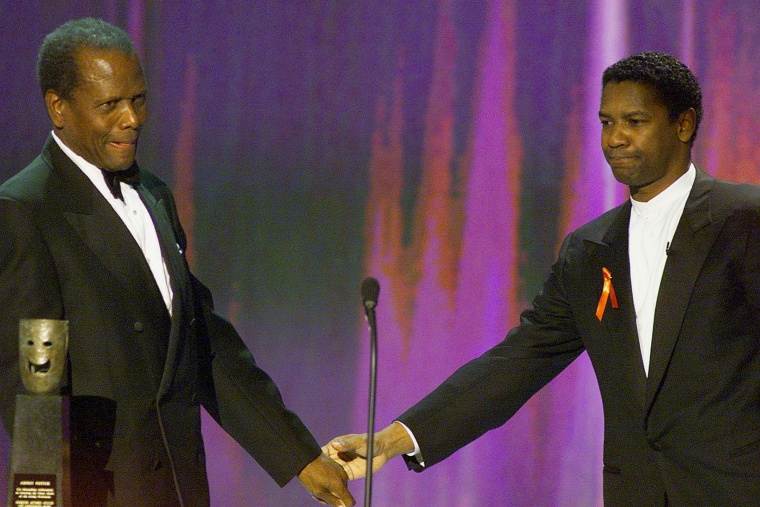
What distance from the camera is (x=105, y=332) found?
2.31 meters

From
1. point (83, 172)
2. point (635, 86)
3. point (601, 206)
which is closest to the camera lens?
point (83, 172)

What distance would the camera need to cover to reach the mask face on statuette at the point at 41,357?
6.11 ft

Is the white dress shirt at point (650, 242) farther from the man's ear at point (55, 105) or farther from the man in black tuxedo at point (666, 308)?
the man's ear at point (55, 105)

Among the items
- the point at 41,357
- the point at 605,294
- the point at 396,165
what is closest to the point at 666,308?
the point at 605,294

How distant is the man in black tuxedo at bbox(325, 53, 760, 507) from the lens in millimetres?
2615

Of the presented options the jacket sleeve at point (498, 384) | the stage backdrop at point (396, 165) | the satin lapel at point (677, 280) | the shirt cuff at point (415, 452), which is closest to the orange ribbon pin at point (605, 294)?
the satin lapel at point (677, 280)

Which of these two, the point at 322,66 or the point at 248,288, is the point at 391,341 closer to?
the point at 248,288

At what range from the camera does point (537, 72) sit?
4.20m

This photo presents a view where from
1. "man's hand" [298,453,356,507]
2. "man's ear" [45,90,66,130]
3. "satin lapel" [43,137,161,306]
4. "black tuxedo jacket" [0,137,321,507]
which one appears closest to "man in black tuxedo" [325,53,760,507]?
"man's hand" [298,453,356,507]

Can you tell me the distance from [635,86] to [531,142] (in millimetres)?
1408

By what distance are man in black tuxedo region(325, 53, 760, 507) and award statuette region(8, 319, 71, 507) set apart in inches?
53.9

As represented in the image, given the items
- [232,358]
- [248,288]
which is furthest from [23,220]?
[248,288]

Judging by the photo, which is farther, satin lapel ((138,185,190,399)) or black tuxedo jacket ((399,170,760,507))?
black tuxedo jacket ((399,170,760,507))

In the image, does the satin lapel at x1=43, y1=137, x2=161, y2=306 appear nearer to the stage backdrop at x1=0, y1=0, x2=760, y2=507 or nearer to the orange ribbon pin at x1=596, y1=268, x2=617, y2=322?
the orange ribbon pin at x1=596, y1=268, x2=617, y2=322
